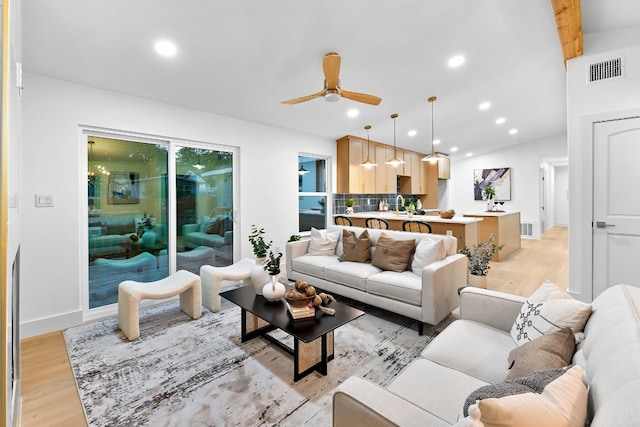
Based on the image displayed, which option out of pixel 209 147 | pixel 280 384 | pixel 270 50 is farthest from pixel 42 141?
pixel 280 384

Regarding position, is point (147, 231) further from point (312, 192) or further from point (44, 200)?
point (312, 192)

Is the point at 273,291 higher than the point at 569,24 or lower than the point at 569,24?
lower

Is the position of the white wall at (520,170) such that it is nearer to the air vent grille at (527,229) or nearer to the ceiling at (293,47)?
the air vent grille at (527,229)

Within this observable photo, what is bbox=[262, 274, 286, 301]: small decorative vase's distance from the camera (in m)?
2.45

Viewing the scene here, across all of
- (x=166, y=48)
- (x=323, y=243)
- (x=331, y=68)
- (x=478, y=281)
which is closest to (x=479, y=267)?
(x=478, y=281)

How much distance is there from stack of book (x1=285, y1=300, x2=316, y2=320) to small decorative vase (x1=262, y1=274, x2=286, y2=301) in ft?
0.98

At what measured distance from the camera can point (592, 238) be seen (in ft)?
10.6

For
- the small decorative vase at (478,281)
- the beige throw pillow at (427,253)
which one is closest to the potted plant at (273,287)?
the beige throw pillow at (427,253)

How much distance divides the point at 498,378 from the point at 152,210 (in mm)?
3830

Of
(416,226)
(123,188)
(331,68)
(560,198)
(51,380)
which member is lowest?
(51,380)

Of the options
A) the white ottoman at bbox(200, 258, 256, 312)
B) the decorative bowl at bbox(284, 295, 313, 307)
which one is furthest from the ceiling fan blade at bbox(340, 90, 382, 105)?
the white ottoman at bbox(200, 258, 256, 312)

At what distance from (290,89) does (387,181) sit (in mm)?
3799

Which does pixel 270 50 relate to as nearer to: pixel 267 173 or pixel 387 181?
pixel 267 173

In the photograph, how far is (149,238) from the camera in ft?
12.1
